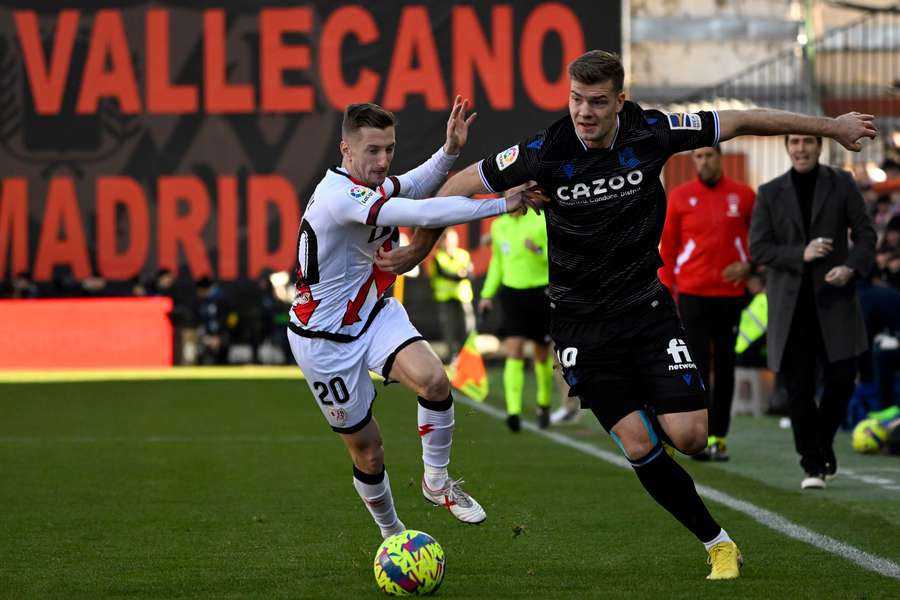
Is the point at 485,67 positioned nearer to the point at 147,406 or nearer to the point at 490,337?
the point at 490,337

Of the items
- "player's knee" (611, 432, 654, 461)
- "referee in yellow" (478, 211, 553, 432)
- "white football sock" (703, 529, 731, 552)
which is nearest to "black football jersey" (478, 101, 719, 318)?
"player's knee" (611, 432, 654, 461)

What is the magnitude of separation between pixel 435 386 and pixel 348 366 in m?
0.42

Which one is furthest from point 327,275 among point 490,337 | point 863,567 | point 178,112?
point 178,112

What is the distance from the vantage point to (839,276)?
10.1 metres

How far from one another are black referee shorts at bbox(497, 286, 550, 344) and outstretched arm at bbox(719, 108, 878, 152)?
808 centimetres

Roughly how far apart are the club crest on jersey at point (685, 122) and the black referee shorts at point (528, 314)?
8.02 metres

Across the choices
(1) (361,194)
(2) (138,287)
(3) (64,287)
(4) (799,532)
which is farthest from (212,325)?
(1) (361,194)

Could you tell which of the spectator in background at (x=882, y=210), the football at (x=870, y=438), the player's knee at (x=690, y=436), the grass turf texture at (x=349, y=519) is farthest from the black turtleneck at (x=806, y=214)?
the spectator in background at (x=882, y=210)

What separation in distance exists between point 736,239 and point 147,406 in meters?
8.46

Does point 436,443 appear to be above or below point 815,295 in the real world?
below

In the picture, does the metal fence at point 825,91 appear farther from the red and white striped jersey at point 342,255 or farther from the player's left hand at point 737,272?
the red and white striped jersey at point 342,255

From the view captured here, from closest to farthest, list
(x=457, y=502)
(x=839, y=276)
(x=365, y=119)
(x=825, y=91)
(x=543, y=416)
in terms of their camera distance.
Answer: (x=365, y=119) < (x=457, y=502) < (x=839, y=276) < (x=543, y=416) < (x=825, y=91)

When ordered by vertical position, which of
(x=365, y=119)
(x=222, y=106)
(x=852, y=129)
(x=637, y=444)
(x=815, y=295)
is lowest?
(x=637, y=444)

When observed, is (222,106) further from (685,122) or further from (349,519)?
(685,122)
